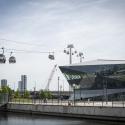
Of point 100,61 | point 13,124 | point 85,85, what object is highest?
point 100,61

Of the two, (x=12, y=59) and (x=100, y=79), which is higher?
(x=12, y=59)

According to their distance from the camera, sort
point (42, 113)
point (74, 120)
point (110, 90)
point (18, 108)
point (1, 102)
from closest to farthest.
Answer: point (74, 120)
point (42, 113)
point (18, 108)
point (1, 102)
point (110, 90)

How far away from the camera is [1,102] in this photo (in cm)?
7356

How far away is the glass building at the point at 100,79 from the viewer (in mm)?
98062

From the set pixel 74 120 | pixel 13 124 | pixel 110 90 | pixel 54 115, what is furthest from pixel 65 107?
pixel 110 90

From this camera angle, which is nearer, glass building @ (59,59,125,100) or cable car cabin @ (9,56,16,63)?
cable car cabin @ (9,56,16,63)

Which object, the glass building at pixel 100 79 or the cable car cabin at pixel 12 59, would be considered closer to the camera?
the cable car cabin at pixel 12 59

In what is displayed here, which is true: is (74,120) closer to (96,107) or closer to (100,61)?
(96,107)

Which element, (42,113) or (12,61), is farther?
(42,113)

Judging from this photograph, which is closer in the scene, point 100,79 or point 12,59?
point 12,59

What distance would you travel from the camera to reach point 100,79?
330 ft

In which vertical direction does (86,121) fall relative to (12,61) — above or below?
Answer: below

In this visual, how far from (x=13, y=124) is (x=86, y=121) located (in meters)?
9.99

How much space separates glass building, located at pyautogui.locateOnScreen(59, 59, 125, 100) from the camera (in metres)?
98.1
